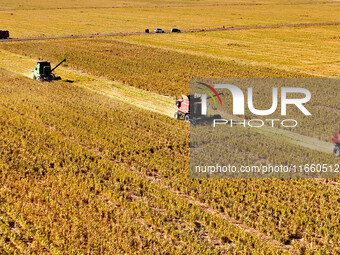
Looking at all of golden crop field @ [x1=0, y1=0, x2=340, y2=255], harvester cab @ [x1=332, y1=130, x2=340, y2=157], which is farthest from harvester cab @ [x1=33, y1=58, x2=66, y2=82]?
harvester cab @ [x1=332, y1=130, x2=340, y2=157]

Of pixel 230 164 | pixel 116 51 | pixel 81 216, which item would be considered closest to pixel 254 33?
pixel 116 51

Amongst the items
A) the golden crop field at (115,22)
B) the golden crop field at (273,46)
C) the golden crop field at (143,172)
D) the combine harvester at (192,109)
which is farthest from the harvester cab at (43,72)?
the golden crop field at (115,22)

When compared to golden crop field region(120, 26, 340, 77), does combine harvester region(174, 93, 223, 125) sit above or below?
below

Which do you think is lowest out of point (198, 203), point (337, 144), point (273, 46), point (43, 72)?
point (198, 203)

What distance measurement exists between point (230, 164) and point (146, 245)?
27.2 ft

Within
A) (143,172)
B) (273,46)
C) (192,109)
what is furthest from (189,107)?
(273,46)

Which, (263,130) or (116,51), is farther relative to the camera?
(116,51)

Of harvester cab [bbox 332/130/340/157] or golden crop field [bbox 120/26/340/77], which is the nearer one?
harvester cab [bbox 332/130/340/157]

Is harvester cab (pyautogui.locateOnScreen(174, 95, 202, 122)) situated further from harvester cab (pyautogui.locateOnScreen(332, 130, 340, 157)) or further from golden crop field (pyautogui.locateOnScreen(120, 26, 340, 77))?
golden crop field (pyautogui.locateOnScreen(120, 26, 340, 77))

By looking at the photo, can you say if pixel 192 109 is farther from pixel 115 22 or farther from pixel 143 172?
pixel 115 22

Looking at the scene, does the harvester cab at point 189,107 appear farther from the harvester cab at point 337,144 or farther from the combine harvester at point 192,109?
the harvester cab at point 337,144

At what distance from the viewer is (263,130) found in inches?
1134

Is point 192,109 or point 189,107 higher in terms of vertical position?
point 189,107

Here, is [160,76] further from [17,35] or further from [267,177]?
[17,35]
